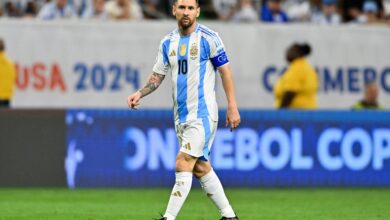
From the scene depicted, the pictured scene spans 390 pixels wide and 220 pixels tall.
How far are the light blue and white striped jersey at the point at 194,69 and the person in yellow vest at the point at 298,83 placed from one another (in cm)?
800

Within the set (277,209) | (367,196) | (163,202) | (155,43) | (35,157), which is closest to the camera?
(277,209)

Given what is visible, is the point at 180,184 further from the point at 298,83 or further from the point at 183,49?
the point at 298,83

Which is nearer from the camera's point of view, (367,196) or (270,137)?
(367,196)

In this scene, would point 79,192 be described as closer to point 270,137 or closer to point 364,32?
point 270,137

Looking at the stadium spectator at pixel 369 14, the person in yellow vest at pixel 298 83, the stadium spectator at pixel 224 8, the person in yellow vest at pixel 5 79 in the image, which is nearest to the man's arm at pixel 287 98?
the person in yellow vest at pixel 298 83

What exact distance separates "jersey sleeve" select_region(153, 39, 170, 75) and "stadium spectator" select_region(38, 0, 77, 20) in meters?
11.1

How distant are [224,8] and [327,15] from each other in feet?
6.89

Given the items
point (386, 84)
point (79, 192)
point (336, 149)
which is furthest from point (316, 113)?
point (386, 84)

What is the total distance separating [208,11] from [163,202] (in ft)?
31.9

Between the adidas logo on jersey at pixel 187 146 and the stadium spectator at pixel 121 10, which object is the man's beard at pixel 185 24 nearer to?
the adidas logo on jersey at pixel 187 146

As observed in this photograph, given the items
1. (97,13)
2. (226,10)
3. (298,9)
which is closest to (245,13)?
(226,10)

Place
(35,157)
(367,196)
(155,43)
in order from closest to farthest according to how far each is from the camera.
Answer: (367,196)
(35,157)
(155,43)

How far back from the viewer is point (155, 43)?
22.4m

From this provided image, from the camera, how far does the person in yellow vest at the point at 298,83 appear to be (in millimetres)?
18922
